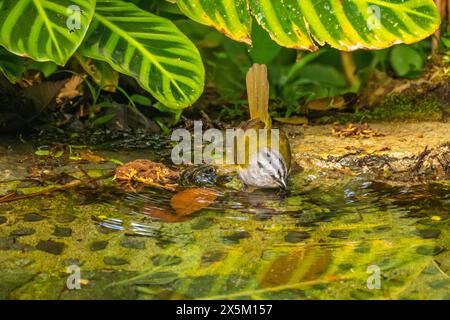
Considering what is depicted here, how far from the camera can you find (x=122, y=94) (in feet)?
16.5

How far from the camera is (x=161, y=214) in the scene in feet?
11.5

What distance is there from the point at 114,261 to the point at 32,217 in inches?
23.8

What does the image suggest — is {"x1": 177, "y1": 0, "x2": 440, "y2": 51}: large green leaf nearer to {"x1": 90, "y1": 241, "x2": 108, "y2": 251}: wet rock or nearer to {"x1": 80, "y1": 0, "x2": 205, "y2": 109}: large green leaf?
{"x1": 80, "y1": 0, "x2": 205, "y2": 109}: large green leaf

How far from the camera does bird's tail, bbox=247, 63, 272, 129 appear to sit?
4516 millimetres

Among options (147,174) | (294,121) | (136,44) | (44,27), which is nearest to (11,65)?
(44,27)

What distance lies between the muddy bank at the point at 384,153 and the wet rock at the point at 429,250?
910 mm

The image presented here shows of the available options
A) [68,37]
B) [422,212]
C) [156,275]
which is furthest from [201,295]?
[68,37]

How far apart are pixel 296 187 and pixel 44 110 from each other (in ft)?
5.44

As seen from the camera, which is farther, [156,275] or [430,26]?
[430,26]

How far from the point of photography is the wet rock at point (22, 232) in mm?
3169

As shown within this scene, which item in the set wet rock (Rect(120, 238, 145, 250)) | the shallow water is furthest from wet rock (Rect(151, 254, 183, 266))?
wet rock (Rect(120, 238, 145, 250))

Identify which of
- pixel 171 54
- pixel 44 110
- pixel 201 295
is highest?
pixel 171 54

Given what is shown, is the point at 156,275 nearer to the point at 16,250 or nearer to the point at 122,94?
the point at 16,250

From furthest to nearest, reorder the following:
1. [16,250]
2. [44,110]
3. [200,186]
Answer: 1. [44,110]
2. [200,186]
3. [16,250]
